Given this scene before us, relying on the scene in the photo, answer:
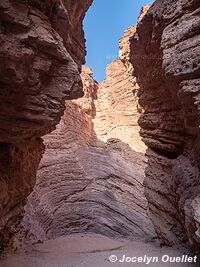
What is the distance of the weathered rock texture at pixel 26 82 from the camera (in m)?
4.82

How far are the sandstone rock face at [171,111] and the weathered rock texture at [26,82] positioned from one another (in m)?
2.47

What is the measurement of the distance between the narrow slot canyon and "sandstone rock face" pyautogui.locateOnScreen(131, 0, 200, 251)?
0.11 feet

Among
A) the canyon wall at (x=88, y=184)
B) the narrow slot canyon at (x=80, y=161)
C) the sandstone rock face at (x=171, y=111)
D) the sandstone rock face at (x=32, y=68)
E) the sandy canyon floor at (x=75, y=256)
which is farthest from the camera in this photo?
the canyon wall at (x=88, y=184)

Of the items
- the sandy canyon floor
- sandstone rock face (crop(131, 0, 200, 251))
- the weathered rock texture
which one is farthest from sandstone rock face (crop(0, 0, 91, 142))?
the sandy canyon floor

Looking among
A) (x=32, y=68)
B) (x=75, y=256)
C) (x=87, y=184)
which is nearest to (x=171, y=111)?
(x=32, y=68)

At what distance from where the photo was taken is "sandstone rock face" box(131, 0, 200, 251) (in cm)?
597

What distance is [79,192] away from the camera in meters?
14.4

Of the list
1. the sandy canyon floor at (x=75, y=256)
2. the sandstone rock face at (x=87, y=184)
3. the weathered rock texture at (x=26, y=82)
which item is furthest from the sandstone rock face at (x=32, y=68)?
the sandstone rock face at (x=87, y=184)

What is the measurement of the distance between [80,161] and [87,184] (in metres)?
1.69

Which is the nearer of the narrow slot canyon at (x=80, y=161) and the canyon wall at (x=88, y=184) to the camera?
the narrow slot canyon at (x=80, y=161)

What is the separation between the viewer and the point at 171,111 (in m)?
8.50

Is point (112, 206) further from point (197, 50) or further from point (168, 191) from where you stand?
point (197, 50)

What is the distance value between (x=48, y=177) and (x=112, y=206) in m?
3.71

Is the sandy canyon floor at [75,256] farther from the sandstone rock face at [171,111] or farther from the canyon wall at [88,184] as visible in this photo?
the canyon wall at [88,184]
